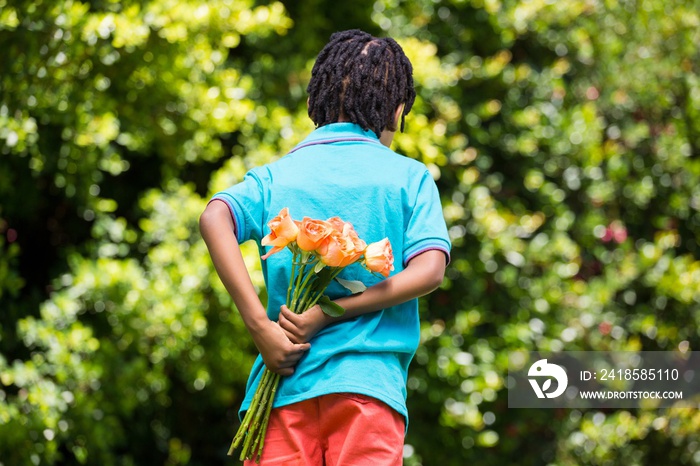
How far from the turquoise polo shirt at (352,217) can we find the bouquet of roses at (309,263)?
4 cm

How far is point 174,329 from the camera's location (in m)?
4.00

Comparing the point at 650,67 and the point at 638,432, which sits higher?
the point at 650,67

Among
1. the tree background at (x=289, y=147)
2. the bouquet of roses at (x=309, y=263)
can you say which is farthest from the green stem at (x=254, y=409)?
the tree background at (x=289, y=147)

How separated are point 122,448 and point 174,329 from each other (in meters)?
1.09

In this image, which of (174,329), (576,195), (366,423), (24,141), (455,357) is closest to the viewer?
(366,423)

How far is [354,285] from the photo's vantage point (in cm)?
194

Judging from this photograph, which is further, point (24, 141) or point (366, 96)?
point (24, 141)

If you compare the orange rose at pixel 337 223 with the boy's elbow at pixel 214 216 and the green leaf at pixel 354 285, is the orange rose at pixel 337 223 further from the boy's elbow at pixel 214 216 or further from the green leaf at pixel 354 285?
the boy's elbow at pixel 214 216

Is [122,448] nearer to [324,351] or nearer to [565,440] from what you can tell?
[565,440]

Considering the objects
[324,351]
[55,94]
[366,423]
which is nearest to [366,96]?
[324,351]

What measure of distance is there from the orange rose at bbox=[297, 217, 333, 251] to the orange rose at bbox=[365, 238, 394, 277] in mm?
A: 91

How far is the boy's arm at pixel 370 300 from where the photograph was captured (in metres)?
1.92

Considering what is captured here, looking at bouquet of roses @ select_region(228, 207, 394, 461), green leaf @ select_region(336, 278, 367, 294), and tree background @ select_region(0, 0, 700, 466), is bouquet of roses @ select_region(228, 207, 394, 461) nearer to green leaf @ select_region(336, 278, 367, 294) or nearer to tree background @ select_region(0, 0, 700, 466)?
green leaf @ select_region(336, 278, 367, 294)

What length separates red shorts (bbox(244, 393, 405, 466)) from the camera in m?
1.88
